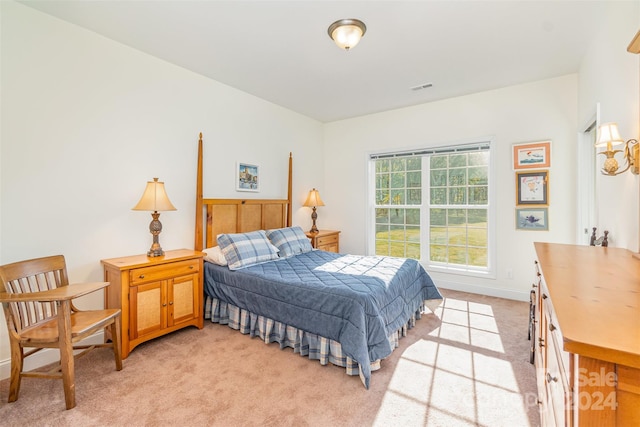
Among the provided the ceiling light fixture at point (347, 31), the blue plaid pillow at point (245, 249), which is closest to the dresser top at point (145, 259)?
the blue plaid pillow at point (245, 249)

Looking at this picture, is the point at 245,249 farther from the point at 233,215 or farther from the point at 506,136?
the point at 506,136

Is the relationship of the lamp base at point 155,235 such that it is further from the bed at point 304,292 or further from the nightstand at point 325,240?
the nightstand at point 325,240

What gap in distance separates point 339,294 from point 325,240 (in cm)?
243

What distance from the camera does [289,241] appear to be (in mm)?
3656

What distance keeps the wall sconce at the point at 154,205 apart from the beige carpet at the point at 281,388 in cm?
86

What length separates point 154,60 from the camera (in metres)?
2.97

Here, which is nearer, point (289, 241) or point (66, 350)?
point (66, 350)

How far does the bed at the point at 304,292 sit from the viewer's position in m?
2.12

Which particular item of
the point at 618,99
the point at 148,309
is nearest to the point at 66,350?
the point at 148,309

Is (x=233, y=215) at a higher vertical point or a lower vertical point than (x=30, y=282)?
higher

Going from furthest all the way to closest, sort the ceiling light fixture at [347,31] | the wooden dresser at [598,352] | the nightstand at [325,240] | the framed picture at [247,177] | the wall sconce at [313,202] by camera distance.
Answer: the wall sconce at [313,202], the nightstand at [325,240], the framed picture at [247,177], the ceiling light fixture at [347,31], the wooden dresser at [598,352]

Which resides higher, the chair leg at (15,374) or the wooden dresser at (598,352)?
the wooden dresser at (598,352)

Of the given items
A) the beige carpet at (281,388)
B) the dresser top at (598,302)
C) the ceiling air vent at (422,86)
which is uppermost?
the ceiling air vent at (422,86)

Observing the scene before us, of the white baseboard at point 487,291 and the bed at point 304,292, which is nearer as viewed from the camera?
the bed at point 304,292
